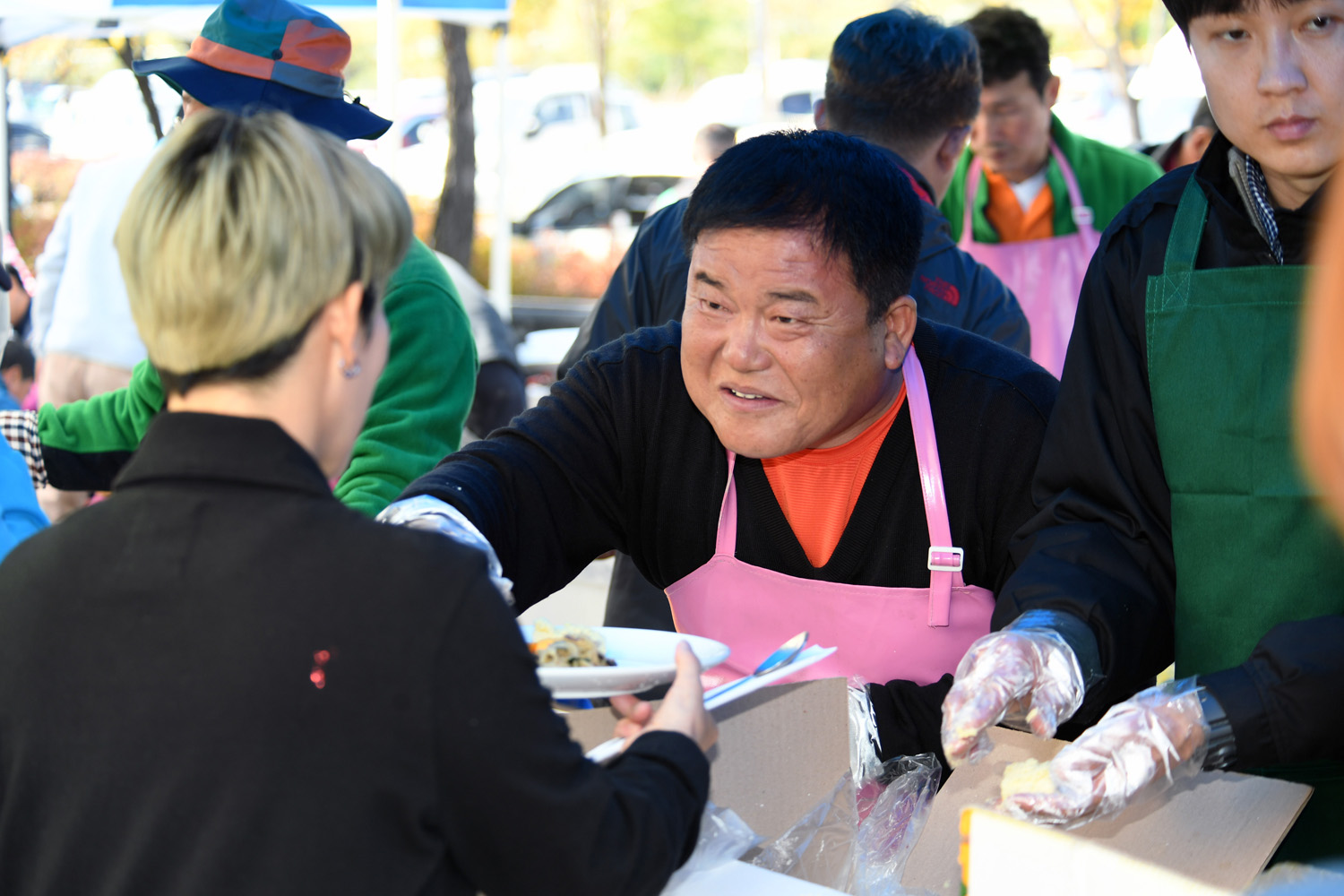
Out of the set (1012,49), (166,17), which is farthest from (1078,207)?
(166,17)

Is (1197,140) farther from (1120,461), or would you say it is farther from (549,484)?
(549,484)

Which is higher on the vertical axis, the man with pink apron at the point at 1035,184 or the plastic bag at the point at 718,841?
the man with pink apron at the point at 1035,184

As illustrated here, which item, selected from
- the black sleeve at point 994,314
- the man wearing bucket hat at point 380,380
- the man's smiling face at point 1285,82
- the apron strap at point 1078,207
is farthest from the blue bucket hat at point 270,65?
the apron strap at point 1078,207

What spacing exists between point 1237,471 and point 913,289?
47.9 inches

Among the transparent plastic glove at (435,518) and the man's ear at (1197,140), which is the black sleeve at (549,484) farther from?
the man's ear at (1197,140)

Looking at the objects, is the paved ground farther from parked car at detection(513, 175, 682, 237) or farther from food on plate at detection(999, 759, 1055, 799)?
parked car at detection(513, 175, 682, 237)

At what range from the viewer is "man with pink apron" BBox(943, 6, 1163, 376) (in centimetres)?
378

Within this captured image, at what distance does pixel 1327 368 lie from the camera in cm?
81

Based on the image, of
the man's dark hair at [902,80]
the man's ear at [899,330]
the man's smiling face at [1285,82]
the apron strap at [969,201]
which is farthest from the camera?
the apron strap at [969,201]

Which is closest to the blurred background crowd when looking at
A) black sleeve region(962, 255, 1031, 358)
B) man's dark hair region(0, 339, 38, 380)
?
man's dark hair region(0, 339, 38, 380)

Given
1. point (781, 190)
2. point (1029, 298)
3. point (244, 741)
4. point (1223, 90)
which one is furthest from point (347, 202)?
point (1029, 298)

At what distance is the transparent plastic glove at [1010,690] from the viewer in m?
1.43

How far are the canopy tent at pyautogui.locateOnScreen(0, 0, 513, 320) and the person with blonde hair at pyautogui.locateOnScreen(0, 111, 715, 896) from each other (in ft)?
15.9

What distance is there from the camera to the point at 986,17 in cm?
385
